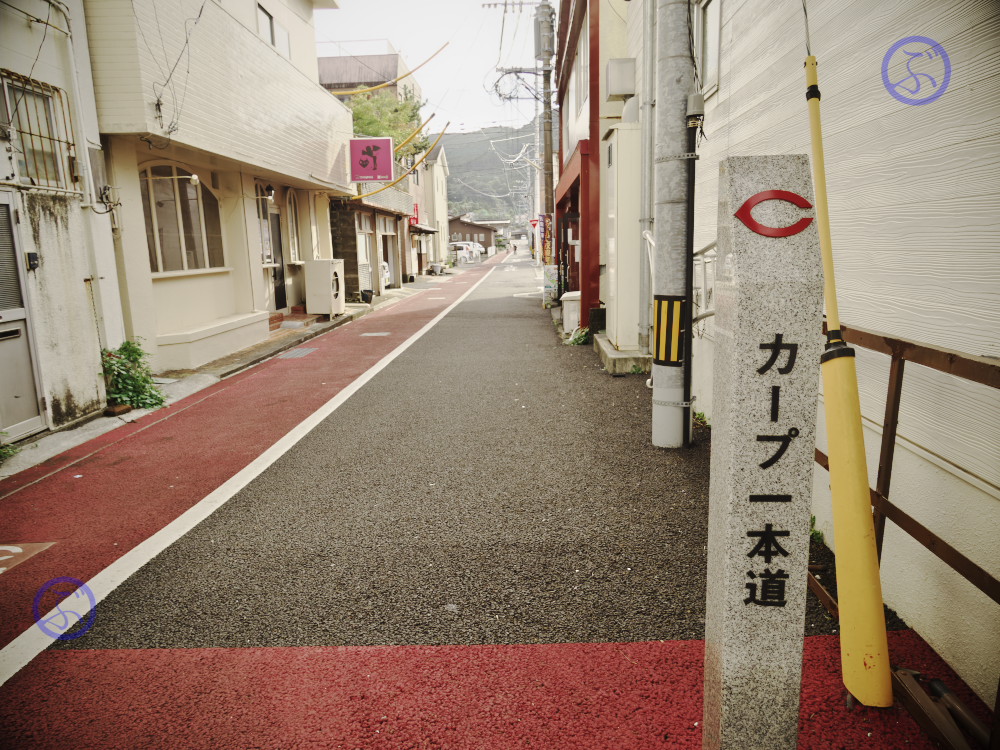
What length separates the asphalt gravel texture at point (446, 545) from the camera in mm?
3113

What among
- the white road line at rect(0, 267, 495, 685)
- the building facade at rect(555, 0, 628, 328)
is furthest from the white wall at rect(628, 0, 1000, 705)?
the building facade at rect(555, 0, 628, 328)

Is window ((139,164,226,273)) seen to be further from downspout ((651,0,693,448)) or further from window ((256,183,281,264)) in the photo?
downspout ((651,0,693,448))

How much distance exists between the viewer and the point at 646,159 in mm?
8164

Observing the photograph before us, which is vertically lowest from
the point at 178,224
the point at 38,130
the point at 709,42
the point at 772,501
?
the point at 772,501

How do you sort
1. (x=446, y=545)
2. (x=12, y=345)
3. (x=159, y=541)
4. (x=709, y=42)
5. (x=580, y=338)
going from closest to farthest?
(x=446, y=545), (x=159, y=541), (x=12, y=345), (x=709, y=42), (x=580, y=338)

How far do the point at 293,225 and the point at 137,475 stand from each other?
41.6ft

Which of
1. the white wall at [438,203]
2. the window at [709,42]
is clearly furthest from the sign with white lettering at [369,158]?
the white wall at [438,203]

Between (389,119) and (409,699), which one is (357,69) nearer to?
(389,119)

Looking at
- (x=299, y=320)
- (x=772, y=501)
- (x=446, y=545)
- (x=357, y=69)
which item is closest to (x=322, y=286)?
(x=299, y=320)

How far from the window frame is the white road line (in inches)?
182

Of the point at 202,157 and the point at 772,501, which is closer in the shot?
the point at 772,501

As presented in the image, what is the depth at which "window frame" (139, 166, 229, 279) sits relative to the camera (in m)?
9.76

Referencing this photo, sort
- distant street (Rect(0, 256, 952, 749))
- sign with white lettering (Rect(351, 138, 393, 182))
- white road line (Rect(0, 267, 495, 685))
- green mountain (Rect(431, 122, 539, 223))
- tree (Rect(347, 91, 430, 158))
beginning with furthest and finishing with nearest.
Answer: green mountain (Rect(431, 122, 539, 223)), tree (Rect(347, 91, 430, 158)), sign with white lettering (Rect(351, 138, 393, 182)), white road line (Rect(0, 267, 495, 685)), distant street (Rect(0, 256, 952, 749))

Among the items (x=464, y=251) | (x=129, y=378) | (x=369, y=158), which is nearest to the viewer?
(x=129, y=378)
